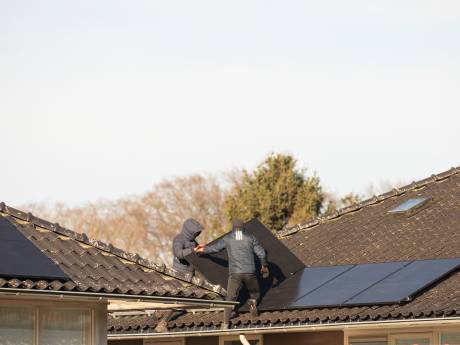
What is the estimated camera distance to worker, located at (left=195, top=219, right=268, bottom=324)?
24.2 metres

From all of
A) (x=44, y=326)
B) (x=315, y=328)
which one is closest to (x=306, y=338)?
(x=315, y=328)

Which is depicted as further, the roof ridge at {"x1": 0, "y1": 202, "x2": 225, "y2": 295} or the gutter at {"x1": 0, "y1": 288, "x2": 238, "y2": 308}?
the roof ridge at {"x1": 0, "y1": 202, "x2": 225, "y2": 295}

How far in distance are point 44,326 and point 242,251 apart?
663cm

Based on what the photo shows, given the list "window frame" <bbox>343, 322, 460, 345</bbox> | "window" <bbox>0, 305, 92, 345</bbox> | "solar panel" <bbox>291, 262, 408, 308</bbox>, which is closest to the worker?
"solar panel" <bbox>291, 262, 408, 308</bbox>

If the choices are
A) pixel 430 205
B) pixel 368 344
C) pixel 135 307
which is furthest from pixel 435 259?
pixel 135 307

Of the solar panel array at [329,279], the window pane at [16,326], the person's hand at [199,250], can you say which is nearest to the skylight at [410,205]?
the solar panel array at [329,279]

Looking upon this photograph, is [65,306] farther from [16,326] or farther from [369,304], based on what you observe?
[369,304]

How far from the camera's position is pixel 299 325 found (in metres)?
23.6

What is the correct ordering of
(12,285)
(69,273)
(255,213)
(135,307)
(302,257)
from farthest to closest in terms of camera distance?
(255,213) → (302,257) → (135,307) → (69,273) → (12,285)

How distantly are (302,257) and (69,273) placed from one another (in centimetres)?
1003

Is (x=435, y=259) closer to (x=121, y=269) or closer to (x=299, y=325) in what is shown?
(x=299, y=325)

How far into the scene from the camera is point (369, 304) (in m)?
23.1

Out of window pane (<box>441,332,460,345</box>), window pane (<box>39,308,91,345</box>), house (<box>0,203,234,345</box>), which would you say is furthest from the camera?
window pane (<box>441,332,460,345</box>)

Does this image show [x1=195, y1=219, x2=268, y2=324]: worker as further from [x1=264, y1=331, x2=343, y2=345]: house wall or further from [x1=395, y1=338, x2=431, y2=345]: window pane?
[x1=395, y1=338, x2=431, y2=345]: window pane
